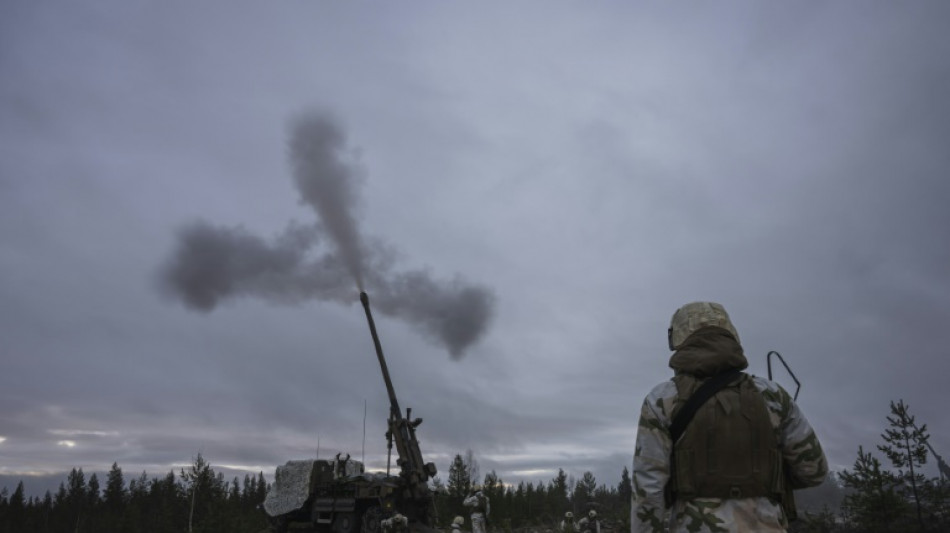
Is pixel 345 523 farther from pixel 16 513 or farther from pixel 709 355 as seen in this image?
pixel 16 513

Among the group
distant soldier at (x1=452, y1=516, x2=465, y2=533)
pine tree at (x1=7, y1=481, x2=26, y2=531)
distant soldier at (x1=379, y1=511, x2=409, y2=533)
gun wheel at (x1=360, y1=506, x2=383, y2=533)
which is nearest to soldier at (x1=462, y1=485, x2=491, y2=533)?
distant soldier at (x1=452, y1=516, x2=465, y2=533)

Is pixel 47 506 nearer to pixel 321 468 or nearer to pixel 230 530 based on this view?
pixel 230 530

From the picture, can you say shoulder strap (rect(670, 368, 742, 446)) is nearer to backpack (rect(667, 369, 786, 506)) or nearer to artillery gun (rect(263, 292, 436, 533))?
backpack (rect(667, 369, 786, 506))

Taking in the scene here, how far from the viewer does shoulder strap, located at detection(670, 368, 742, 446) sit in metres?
3.50

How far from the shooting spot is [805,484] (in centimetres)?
369

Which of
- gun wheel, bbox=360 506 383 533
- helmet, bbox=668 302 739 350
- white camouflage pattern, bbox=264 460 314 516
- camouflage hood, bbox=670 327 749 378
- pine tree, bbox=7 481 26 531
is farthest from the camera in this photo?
pine tree, bbox=7 481 26 531

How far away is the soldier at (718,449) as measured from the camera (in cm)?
342

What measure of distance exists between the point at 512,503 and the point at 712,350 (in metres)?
49.7

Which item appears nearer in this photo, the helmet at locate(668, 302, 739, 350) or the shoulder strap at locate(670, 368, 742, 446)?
the shoulder strap at locate(670, 368, 742, 446)

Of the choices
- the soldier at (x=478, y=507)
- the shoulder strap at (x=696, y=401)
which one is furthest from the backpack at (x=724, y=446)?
the soldier at (x=478, y=507)

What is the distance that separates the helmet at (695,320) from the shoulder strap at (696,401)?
350 millimetres

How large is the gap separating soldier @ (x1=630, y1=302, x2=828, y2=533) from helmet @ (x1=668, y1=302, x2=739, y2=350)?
0.07 m

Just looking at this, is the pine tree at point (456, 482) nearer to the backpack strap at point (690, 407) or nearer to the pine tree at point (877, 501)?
the pine tree at point (877, 501)

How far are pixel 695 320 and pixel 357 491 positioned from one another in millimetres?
17986
